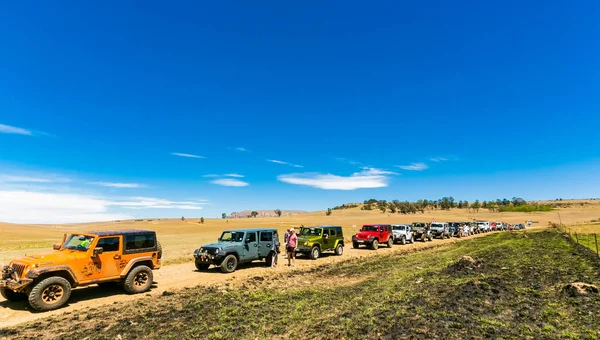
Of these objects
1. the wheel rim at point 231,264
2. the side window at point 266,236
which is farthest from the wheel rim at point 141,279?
the side window at point 266,236

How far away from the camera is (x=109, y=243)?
10867mm

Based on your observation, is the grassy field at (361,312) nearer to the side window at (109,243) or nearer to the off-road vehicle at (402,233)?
the side window at (109,243)

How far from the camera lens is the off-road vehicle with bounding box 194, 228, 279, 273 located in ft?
51.2

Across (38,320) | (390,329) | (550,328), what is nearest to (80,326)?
(38,320)

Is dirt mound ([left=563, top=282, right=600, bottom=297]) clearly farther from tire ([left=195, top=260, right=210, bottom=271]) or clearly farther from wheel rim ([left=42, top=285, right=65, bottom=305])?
wheel rim ([left=42, top=285, right=65, bottom=305])

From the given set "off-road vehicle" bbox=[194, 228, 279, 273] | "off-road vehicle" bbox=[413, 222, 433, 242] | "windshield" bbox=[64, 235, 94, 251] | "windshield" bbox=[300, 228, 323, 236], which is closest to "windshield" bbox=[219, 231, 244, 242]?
"off-road vehicle" bbox=[194, 228, 279, 273]

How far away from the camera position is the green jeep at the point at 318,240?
2044 cm

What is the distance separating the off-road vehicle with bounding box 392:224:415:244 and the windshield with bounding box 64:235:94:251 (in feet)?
82.9

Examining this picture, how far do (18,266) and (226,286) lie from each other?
20.8 feet

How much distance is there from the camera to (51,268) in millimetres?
9414

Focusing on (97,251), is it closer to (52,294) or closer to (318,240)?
(52,294)

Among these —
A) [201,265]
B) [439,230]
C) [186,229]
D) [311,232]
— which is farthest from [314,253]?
[186,229]

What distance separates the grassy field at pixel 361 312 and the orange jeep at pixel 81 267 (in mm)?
1306

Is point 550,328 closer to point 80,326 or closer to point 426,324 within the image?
point 426,324
